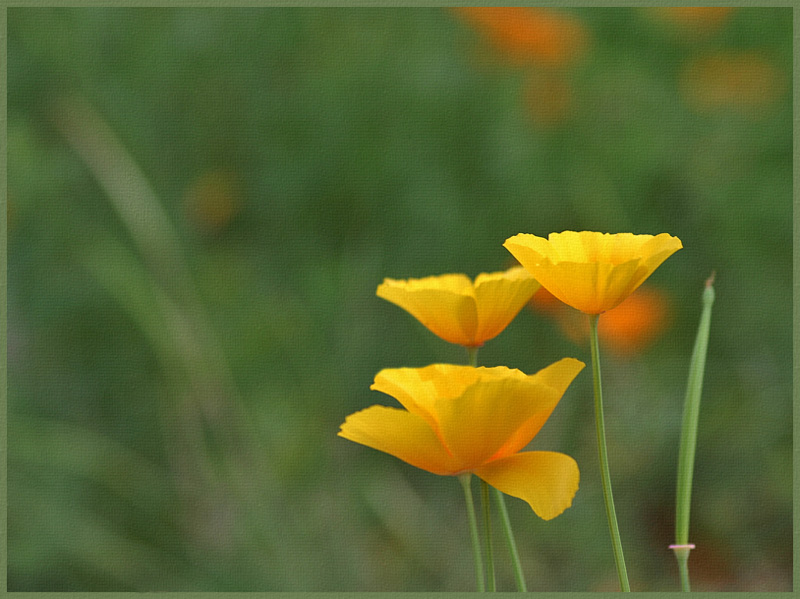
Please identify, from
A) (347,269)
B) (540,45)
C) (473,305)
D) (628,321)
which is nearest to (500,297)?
(473,305)

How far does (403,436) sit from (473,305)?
5 centimetres

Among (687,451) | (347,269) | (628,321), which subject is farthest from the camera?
(347,269)

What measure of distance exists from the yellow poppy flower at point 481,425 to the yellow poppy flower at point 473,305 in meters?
0.02

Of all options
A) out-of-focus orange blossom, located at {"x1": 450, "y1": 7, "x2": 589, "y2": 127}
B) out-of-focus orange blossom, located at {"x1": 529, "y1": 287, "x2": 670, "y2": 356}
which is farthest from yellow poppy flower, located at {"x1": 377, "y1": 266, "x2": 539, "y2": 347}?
out-of-focus orange blossom, located at {"x1": 450, "y1": 7, "x2": 589, "y2": 127}

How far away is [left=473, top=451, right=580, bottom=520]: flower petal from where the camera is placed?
197 mm

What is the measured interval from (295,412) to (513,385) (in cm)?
64

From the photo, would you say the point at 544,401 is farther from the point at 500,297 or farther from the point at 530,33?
the point at 530,33

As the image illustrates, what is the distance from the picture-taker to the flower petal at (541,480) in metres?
0.20

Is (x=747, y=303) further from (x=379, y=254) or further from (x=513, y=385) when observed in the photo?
(x=513, y=385)

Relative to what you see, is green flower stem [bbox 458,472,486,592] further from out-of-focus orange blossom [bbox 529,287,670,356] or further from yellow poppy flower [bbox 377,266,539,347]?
out-of-focus orange blossom [bbox 529,287,670,356]

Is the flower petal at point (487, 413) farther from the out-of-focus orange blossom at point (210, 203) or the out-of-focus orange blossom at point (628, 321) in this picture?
the out-of-focus orange blossom at point (210, 203)

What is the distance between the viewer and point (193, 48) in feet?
3.20

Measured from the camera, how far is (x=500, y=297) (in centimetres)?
24

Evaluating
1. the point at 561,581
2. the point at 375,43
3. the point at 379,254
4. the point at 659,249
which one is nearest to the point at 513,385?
the point at 659,249
